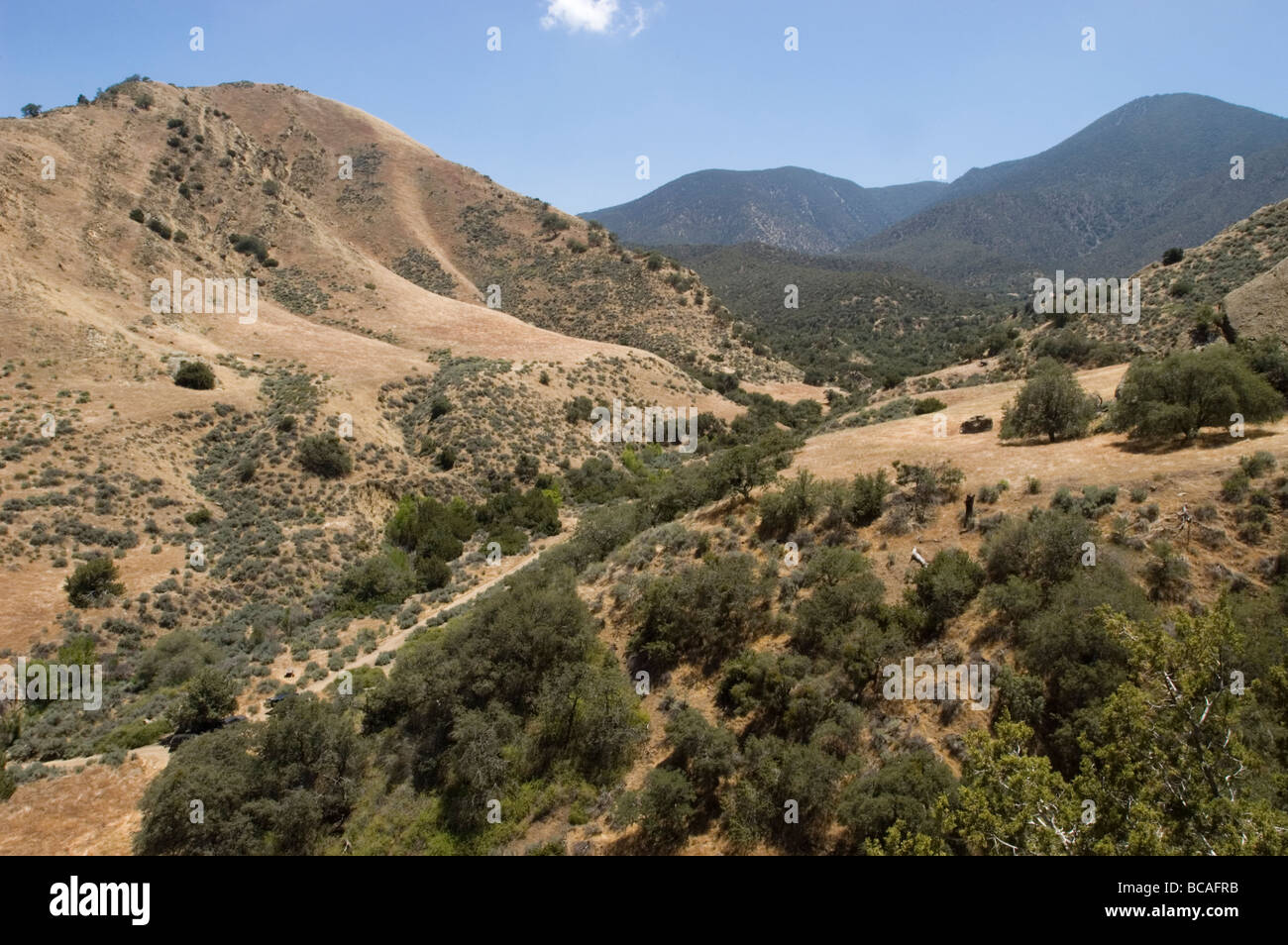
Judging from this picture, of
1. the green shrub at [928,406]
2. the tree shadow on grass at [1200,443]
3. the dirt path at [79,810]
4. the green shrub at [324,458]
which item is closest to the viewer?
the dirt path at [79,810]

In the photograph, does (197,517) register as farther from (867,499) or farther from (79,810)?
(867,499)

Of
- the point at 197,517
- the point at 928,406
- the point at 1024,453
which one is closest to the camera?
the point at 1024,453

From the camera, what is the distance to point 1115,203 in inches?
6043

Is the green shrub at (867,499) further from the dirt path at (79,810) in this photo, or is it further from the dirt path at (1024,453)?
the dirt path at (79,810)

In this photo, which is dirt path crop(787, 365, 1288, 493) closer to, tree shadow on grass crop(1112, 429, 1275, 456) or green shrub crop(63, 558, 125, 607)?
tree shadow on grass crop(1112, 429, 1275, 456)

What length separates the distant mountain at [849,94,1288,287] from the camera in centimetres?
11512

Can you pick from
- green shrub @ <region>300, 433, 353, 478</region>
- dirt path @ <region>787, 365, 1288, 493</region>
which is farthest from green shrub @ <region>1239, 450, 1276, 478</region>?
green shrub @ <region>300, 433, 353, 478</region>

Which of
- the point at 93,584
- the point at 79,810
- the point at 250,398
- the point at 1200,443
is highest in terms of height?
the point at 250,398

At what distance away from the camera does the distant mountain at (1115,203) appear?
11512 cm

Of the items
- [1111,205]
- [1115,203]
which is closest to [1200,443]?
[1111,205]

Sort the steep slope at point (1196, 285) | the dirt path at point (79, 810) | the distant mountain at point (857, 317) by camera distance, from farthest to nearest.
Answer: the distant mountain at point (857, 317) → the steep slope at point (1196, 285) → the dirt path at point (79, 810)

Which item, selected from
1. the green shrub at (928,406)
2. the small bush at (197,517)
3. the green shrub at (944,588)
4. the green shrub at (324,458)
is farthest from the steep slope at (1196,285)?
the small bush at (197,517)
